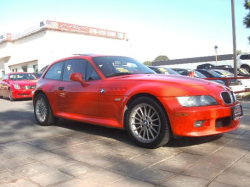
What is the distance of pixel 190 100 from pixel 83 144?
1825mm

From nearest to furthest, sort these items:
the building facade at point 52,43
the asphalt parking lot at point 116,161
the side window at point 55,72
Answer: the asphalt parking lot at point 116,161
the side window at point 55,72
the building facade at point 52,43

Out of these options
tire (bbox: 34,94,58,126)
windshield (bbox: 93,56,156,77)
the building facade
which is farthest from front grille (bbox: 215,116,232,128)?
the building facade

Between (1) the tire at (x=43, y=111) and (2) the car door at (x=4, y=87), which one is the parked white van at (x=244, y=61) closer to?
(2) the car door at (x=4, y=87)

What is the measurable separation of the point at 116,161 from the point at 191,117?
3.70 feet

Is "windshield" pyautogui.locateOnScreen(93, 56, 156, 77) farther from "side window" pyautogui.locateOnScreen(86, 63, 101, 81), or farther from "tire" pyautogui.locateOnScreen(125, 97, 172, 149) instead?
"tire" pyautogui.locateOnScreen(125, 97, 172, 149)

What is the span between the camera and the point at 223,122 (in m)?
3.83

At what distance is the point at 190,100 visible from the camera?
358 centimetres

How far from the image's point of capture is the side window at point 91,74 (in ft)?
15.4

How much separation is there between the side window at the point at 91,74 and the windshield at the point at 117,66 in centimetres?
12

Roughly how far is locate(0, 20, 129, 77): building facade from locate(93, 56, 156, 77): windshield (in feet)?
89.4

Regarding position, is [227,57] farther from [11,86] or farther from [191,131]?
[191,131]

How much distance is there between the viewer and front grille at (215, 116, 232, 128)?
3711 millimetres

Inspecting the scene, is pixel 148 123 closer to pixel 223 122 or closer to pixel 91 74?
pixel 223 122

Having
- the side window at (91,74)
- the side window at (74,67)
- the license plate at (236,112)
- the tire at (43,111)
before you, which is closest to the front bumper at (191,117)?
the license plate at (236,112)
